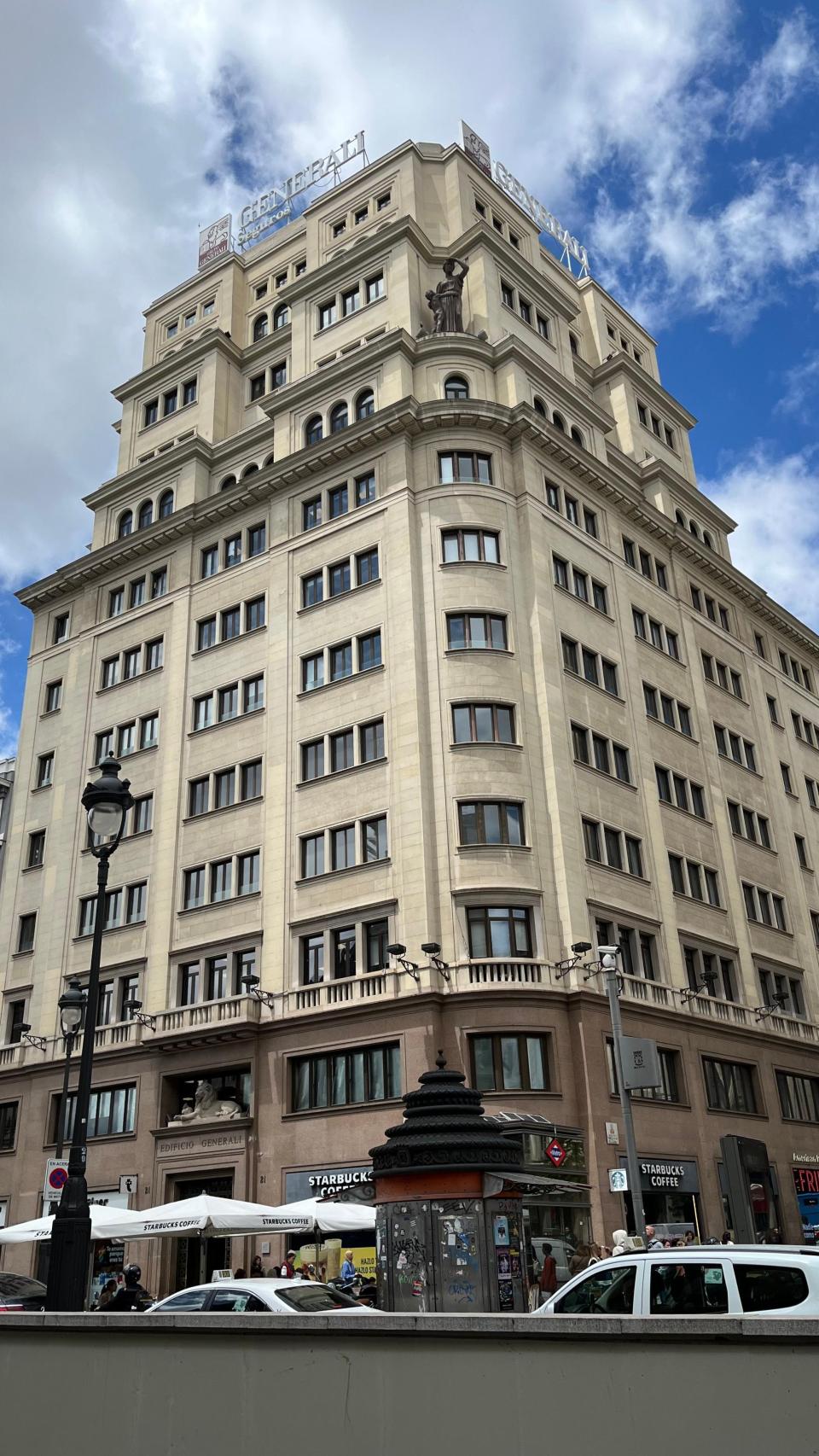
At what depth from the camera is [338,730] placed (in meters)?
37.7

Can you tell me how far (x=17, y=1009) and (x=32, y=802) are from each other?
857cm

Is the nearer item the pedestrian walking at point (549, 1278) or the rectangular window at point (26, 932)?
the pedestrian walking at point (549, 1278)

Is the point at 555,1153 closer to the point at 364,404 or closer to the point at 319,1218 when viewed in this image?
the point at 319,1218

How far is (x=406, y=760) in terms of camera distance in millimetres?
35000

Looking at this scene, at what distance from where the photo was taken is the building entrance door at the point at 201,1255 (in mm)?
33375

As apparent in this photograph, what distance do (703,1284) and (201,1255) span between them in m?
27.4

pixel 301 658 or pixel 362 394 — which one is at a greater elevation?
pixel 362 394

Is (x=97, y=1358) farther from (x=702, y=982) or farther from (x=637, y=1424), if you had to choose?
(x=702, y=982)

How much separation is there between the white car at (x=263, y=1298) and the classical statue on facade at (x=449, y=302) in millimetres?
36632

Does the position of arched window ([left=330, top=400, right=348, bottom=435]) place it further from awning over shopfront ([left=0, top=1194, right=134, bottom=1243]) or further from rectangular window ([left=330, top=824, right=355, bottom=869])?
awning over shopfront ([left=0, top=1194, right=134, bottom=1243])

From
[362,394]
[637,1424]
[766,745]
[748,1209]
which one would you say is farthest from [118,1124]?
[637,1424]

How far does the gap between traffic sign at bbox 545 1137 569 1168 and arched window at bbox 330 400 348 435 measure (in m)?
27.1

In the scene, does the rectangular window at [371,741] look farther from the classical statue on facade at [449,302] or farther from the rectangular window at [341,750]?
the classical statue on facade at [449,302]

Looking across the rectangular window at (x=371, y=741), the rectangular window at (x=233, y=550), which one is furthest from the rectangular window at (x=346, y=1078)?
the rectangular window at (x=233, y=550)
